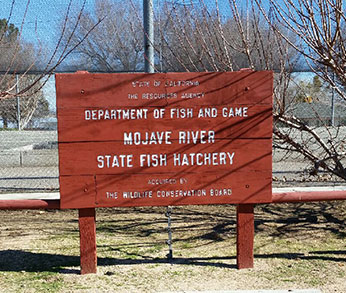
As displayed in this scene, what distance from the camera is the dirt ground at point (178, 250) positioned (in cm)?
346

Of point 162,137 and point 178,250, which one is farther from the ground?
point 162,137

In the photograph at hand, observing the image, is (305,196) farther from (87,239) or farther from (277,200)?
(87,239)

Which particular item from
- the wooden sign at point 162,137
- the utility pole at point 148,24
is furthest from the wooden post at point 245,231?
the utility pole at point 148,24

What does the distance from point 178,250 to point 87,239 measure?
1101 millimetres

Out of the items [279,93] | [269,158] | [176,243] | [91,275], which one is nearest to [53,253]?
[91,275]

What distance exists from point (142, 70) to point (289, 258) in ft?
10.3

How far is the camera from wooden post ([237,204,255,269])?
3.69 meters

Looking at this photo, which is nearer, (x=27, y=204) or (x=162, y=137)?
(x=162, y=137)

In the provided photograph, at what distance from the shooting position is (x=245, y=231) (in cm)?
369

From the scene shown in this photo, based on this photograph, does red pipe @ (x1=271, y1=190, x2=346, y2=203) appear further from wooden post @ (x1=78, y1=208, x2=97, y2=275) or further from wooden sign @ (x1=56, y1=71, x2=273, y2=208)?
wooden post @ (x1=78, y1=208, x2=97, y2=275)

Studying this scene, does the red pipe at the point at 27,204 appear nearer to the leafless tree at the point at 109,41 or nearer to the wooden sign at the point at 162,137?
the wooden sign at the point at 162,137

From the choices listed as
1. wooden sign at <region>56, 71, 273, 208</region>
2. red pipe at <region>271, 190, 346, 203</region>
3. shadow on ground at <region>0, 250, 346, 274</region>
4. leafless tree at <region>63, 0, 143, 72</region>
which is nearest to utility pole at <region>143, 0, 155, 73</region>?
leafless tree at <region>63, 0, 143, 72</region>

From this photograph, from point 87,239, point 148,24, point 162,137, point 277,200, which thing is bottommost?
point 87,239

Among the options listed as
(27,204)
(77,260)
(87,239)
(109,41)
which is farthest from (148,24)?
Result: (77,260)
